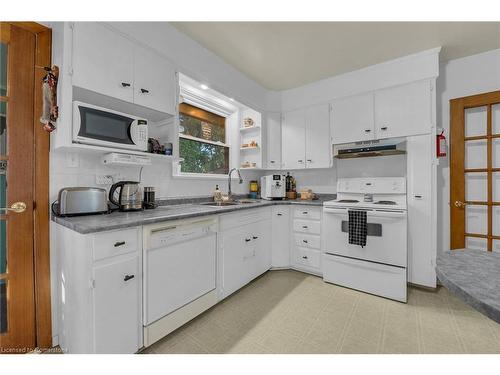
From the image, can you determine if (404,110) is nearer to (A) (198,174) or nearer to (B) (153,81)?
(A) (198,174)

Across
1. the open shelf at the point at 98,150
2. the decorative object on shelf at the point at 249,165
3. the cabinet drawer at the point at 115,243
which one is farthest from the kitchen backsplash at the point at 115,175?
the cabinet drawer at the point at 115,243

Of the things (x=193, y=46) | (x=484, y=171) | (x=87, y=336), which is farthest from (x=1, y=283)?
(x=484, y=171)

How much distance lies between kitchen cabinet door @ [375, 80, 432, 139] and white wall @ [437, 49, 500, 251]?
1.64 ft

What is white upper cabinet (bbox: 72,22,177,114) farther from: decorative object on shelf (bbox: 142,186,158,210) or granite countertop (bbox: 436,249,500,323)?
granite countertop (bbox: 436,249,500,323)

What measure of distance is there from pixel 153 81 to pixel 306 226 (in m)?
2.27

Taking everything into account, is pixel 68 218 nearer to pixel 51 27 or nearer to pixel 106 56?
pixel 106 56

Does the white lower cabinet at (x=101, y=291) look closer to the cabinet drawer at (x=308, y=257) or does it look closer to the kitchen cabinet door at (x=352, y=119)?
the cabinet drawer at (x=308, y=257)

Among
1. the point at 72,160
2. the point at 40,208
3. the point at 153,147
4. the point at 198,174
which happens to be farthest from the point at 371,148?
the point at 40,208

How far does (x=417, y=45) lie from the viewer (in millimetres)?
2332

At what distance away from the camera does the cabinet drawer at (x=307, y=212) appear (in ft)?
9.17

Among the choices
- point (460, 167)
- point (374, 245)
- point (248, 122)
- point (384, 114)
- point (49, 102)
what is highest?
point (248, 122)

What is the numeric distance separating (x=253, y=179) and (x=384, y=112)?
6.40ft

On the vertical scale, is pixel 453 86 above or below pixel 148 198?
above

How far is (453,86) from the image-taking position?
8.70ft
